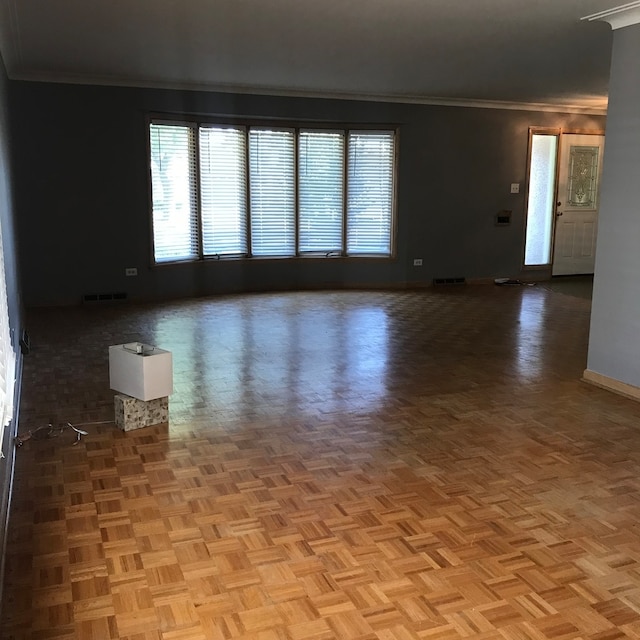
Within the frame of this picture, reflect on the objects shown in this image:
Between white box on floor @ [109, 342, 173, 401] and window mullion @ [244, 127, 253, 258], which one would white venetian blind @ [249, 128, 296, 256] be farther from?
white box on floor @ [109, 342, 173, 401]

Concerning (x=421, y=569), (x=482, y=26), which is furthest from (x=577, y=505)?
(x=482, y=26)

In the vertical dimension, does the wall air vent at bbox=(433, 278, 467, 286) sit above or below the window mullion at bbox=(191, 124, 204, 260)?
below

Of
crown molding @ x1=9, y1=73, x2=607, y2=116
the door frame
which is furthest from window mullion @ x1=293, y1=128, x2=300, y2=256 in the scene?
the door frame

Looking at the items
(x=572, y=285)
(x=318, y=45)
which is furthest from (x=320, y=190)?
(x=572, y=285)

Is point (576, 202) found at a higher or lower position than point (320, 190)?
lower

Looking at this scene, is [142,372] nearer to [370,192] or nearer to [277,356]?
[277,356]

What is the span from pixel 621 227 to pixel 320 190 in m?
4.86

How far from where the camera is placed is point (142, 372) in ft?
11.9

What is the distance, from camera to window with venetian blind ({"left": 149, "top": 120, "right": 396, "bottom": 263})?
798 centimetres

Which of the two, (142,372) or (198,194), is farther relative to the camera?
(198,194)

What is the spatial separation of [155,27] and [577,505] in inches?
170

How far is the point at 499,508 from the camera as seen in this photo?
285 cm

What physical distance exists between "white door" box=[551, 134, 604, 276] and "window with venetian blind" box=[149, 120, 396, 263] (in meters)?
2.64

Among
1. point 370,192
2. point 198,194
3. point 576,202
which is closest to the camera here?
point 198,194
